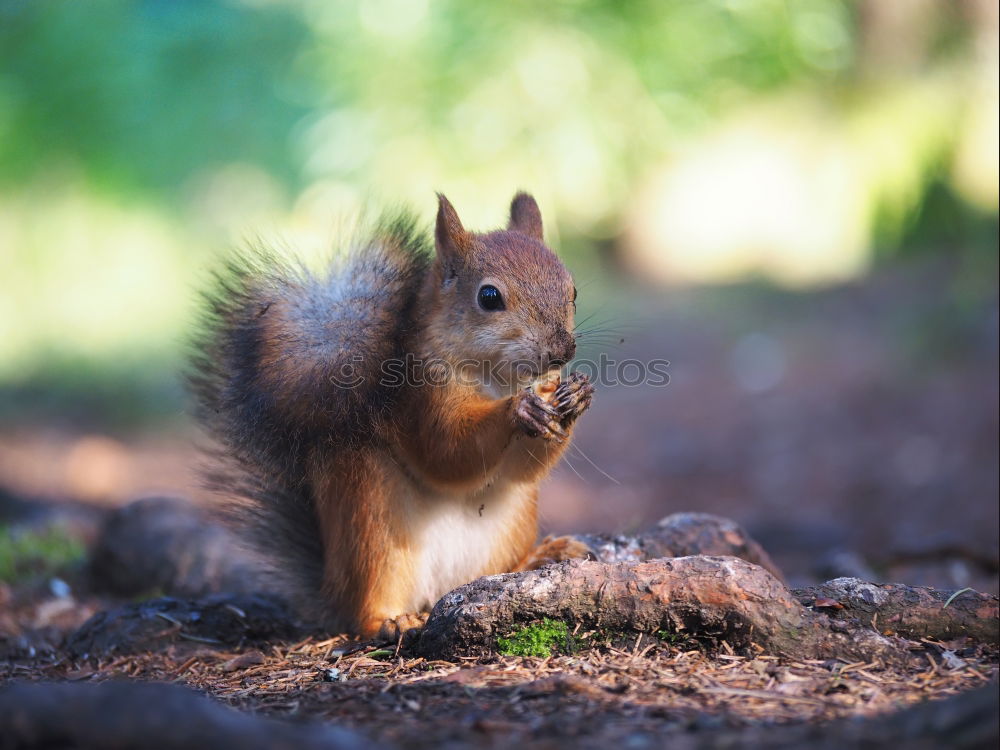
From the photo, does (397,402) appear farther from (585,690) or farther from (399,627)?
(585,690)

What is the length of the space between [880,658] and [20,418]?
22.7 feet

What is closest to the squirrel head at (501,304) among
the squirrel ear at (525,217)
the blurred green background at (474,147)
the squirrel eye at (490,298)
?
the squirrel eye at (490,298)

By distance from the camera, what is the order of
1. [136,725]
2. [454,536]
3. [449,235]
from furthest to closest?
[449,235], [454,536], [136,725]

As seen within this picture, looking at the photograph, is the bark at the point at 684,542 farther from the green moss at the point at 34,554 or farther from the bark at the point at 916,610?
the green moss at the point at 34,554

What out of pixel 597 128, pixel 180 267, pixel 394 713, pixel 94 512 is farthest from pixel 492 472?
pixel 597 128

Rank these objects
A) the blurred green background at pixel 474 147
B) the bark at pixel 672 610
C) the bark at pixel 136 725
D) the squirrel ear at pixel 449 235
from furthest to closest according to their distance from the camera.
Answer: the blurred green background at pixel 474 147
the squirrel ear at pixel 449 235
the bark at pixel 672 610
the bark at pixel 136 725

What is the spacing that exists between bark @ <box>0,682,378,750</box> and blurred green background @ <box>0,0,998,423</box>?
624 cm

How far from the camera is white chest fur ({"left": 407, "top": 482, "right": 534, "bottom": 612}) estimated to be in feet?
8.84

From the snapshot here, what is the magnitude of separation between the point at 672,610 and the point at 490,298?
1005 mm

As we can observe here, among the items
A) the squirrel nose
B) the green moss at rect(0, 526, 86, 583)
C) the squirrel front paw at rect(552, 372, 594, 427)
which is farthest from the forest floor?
the green moss at rect(0, 526, 86, 583)

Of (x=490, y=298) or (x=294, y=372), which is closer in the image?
(x=294, y=372)

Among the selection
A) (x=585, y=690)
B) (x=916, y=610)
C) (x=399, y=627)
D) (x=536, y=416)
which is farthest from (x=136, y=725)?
(x=916, y=610)

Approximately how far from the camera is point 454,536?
8.93ft

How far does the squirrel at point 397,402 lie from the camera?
2537 millimetres
